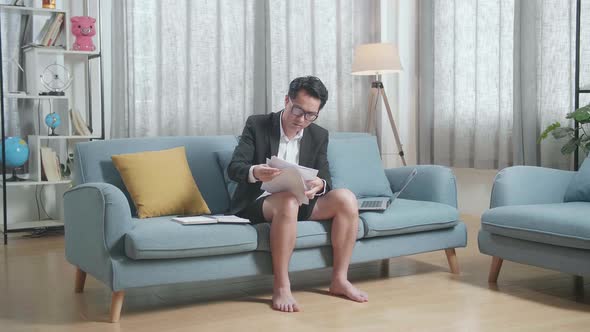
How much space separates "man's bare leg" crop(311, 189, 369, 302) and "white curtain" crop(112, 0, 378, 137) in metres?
2.56

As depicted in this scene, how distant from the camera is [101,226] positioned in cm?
275

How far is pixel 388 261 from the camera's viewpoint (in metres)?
3.86

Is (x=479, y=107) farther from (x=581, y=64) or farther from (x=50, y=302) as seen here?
(x=50, y=302)

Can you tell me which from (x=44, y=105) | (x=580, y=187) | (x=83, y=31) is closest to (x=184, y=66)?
(x=83, y=31)

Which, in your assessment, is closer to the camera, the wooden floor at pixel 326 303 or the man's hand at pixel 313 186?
the wooden floor at pixel 326 303

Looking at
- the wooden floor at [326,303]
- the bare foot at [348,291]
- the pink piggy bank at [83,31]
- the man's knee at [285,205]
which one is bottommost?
the wooden floor at [326,303]

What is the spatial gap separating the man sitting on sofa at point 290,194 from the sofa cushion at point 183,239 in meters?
0.14

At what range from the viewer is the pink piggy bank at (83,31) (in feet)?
16.2

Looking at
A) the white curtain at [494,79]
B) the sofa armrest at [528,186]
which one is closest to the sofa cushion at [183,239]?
the sofa armrest at [528,186]

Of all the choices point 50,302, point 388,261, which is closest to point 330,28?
point 388,261

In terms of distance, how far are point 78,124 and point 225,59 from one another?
1289 millimetres

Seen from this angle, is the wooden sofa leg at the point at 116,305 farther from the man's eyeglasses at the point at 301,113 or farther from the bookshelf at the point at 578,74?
the bookshelf at the point at 578,74

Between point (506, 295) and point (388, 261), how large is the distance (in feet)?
2.74

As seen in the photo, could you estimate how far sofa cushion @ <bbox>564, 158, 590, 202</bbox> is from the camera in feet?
11.2
